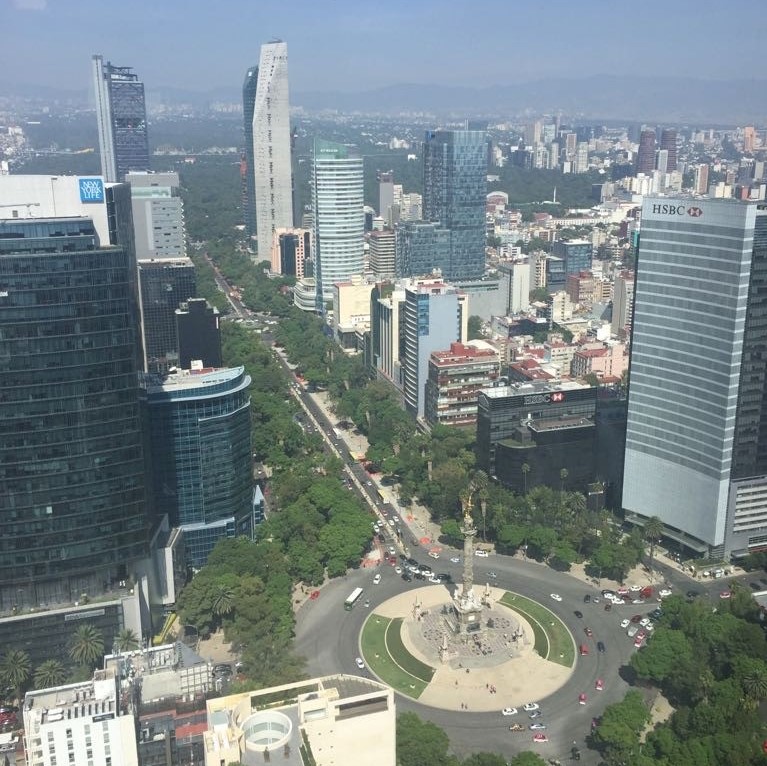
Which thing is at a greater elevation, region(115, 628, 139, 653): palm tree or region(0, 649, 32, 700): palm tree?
region(115, 628, 139, 653): palm tree

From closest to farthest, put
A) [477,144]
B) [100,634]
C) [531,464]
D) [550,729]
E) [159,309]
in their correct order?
[550,729] < [100,634] < [531,464] < [159,309] < [477,144]

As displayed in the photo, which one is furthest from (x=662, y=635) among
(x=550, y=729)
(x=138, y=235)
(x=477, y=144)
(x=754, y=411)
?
(x=477, y=144)

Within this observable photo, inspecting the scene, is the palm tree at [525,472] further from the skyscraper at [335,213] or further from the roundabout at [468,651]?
the skyscraper at [335,213]

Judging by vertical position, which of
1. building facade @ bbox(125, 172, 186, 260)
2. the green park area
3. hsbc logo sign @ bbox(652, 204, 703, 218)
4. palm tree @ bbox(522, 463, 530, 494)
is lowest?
the green park area

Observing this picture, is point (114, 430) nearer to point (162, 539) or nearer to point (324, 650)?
point (162, 539)

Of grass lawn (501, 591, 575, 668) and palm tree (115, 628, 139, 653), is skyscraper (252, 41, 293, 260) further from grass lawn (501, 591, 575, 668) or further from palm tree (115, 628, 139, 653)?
palm tree (115, 628, 139, 653)

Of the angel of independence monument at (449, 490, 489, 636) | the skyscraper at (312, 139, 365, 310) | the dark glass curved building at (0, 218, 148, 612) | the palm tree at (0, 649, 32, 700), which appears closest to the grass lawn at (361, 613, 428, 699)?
the angel of independence monument at (449, 490, 489, 636)

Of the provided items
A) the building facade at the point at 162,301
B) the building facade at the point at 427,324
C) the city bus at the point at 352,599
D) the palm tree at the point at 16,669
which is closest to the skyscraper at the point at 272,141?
the building facade at the point at 162,301
